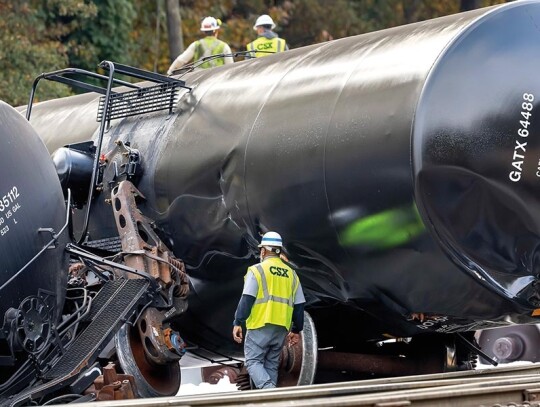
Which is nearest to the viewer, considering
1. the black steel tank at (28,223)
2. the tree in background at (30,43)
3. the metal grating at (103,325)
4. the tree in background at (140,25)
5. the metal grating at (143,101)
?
the black steel tank at (28,223)

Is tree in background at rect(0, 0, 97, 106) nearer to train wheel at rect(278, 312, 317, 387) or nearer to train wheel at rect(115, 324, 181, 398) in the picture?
train wheel at rect(115, 324, 181, 398)

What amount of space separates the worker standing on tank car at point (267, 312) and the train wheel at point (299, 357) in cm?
19

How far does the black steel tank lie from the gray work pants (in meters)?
1.39

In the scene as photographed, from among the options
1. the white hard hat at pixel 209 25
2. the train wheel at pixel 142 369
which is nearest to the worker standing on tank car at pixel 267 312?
the train wheel at pixel 142 369

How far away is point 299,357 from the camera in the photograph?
9.55 meters

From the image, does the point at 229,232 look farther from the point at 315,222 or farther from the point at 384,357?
the point at 384,357

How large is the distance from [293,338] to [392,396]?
9.05 ft

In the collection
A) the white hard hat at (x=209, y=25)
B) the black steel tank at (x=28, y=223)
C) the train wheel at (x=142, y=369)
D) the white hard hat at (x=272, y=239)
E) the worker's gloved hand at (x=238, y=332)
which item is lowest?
the train wheel at (x=142, y=369)

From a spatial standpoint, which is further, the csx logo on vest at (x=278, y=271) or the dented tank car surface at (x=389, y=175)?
the csx logo on vest at (x=278, y=271)

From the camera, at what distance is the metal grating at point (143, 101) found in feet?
34.5

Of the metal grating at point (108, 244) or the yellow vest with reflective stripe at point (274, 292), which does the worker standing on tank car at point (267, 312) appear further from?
the metal grating at point (108, 244)

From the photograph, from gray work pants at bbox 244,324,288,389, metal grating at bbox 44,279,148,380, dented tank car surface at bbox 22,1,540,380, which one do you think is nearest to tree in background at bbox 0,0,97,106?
dented tank car surface at bbox 22,1,540,380

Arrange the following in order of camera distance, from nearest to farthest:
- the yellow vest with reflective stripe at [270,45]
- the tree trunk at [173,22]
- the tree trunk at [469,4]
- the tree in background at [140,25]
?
the yellow vest with reflective stripe at [270,45], the tree in background at [140,25], the tree trunk at [173,22], the tree trunk at [469,4]

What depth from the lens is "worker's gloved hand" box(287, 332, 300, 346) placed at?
31.6 feet
